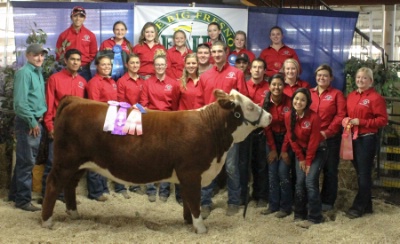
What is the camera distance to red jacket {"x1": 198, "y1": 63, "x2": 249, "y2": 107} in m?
5.46

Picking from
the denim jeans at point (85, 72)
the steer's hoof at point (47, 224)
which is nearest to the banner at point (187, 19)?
the denim jeans at point (85, 72)

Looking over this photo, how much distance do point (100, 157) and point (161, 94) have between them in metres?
1.40

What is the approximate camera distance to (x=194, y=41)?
7.54m

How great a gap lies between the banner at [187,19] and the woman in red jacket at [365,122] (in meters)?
2.54

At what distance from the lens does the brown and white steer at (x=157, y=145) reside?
185 inches

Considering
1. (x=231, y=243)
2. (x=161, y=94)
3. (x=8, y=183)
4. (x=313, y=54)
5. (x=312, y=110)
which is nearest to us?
(x=231, y=243)

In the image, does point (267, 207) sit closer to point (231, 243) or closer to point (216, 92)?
point (231, 243)

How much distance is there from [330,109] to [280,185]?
1023 mm

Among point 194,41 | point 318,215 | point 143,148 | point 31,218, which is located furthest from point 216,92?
point 194,41

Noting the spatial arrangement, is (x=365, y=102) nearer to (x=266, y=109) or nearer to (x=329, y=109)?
(x=329, y=109)

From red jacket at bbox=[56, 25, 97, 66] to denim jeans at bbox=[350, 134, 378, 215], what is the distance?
3718mm

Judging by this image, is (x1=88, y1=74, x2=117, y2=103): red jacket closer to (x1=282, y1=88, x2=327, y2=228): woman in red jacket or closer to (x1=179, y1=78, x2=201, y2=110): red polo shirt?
(x1=179, y1=78, x2=201, y2=110): red polo shirt

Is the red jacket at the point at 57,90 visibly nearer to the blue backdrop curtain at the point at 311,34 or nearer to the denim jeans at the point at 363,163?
the blue backdrop curtain at the point at 311,34

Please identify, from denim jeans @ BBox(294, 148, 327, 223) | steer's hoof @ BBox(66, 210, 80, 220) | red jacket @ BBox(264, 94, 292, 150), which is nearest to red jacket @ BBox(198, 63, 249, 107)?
red jacket @ BBox(264, 94, 292, 150)
